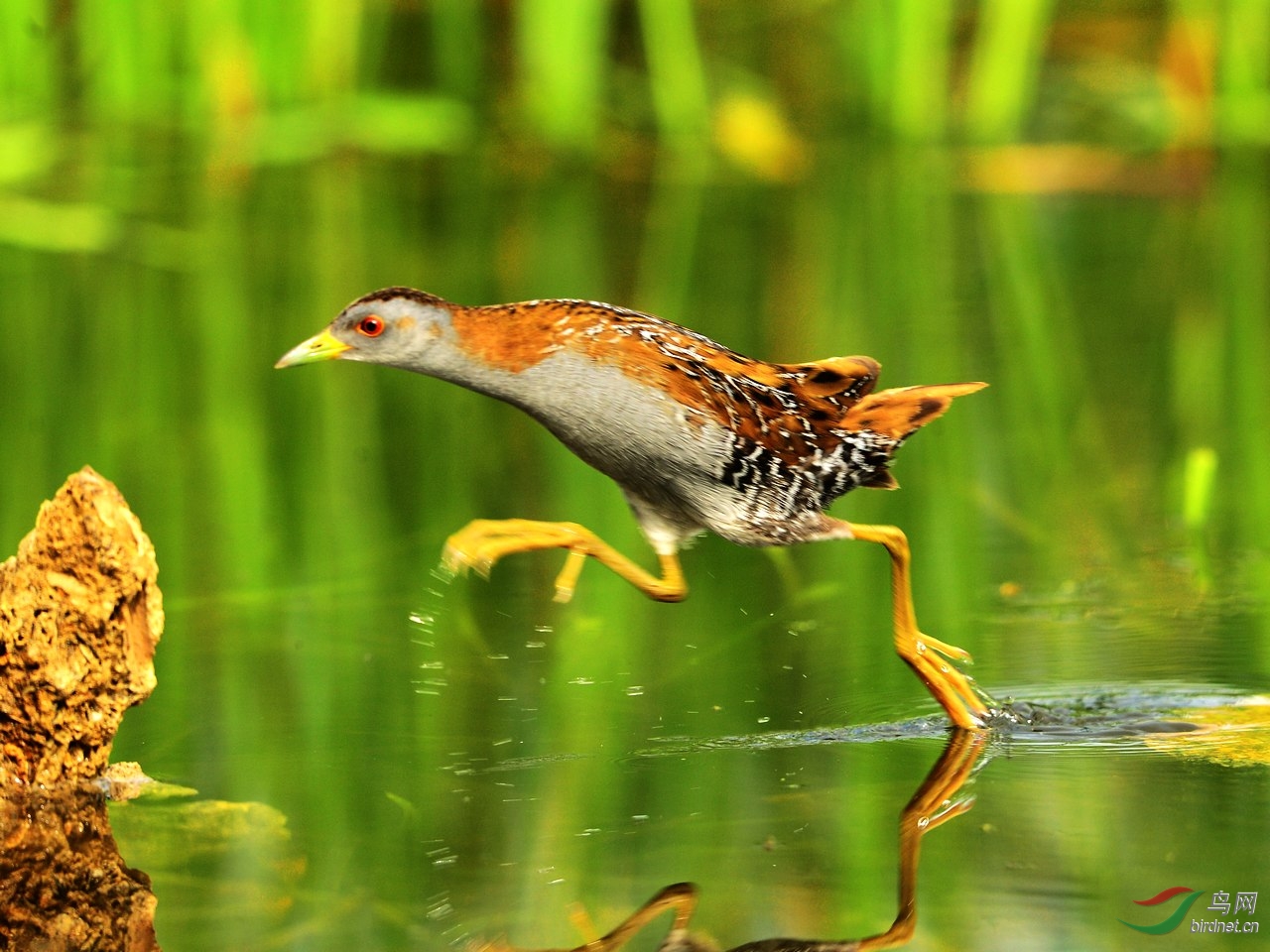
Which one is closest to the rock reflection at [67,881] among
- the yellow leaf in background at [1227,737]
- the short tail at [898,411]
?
the short tail at [898,411]

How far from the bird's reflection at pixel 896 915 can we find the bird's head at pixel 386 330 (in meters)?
1.51

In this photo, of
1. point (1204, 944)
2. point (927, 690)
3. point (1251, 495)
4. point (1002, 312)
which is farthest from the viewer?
point (1002, 312)

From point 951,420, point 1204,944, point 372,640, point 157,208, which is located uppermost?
point 157,208

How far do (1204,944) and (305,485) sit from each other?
4.45 meters

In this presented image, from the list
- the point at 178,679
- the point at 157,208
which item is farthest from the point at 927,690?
the point at 157,208

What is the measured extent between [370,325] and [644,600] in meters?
1.60

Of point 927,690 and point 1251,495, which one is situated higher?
point 1251,495

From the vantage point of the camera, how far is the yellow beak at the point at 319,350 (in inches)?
193

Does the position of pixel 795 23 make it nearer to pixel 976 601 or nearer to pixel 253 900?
pixel 976 601

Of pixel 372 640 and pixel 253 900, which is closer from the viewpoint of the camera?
pixel 253 900

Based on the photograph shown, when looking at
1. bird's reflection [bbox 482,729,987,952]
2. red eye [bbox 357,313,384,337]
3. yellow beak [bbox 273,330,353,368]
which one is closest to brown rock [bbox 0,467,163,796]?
yellow beak [bbox 273,330,353,368]

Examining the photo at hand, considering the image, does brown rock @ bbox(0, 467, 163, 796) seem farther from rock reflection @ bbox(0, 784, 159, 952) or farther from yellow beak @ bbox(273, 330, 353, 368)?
yellow beak @ bbox(273, 330, 353, 368)

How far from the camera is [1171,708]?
5.04m

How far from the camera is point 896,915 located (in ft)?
12.5
